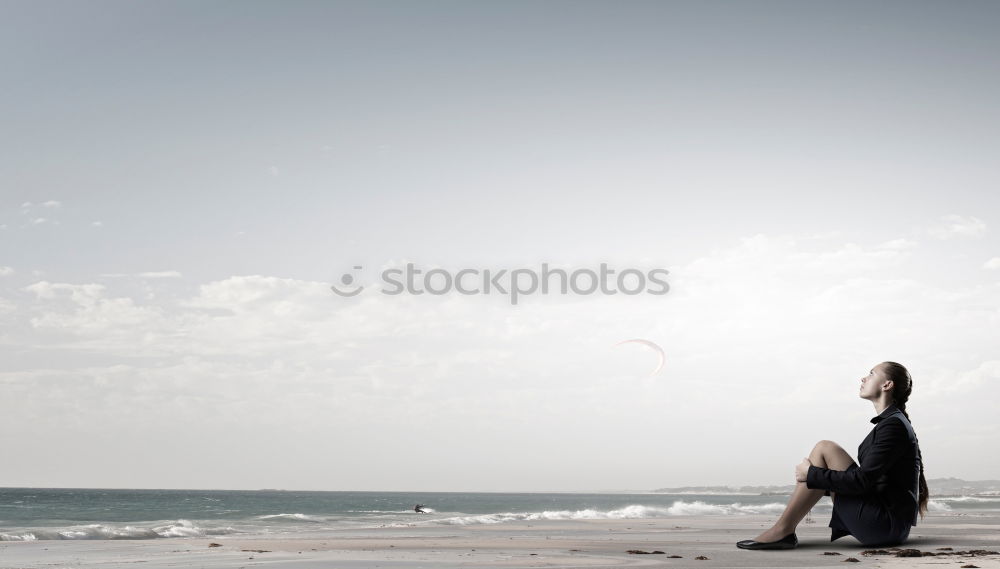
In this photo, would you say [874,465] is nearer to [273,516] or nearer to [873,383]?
[873,383]

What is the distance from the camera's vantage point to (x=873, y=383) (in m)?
6.64

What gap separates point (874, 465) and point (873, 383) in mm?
649

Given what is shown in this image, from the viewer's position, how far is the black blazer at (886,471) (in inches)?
250

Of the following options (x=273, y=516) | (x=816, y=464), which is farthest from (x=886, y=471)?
(x=273, y=516)

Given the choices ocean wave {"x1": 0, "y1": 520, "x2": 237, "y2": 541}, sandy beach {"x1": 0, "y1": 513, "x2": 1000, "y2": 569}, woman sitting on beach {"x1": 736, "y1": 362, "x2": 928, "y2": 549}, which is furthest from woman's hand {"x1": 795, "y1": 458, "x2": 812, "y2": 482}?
ocean wave {"x1": 0, "y1": 520, "x2": 237, "y2": 541}

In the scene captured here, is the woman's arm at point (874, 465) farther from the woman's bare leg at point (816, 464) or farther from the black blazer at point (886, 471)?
the woman's bare leg at point (816, 464)

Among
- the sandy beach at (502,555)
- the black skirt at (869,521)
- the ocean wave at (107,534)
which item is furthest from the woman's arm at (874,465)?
the ocean wave at (107,534)

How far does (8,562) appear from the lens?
9766mm

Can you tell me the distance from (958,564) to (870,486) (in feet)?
2.49

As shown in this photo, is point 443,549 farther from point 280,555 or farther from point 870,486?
point 870,486

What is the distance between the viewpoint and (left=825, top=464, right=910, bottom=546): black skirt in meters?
6.64

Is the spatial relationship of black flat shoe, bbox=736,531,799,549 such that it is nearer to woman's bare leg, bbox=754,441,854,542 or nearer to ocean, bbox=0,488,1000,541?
woman's bare leg, bbox=754,441,854,542

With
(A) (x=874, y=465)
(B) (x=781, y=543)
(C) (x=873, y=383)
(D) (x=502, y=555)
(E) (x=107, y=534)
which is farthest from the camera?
(E) (x=107, y=534)

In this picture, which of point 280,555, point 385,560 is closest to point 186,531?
point 280,555
